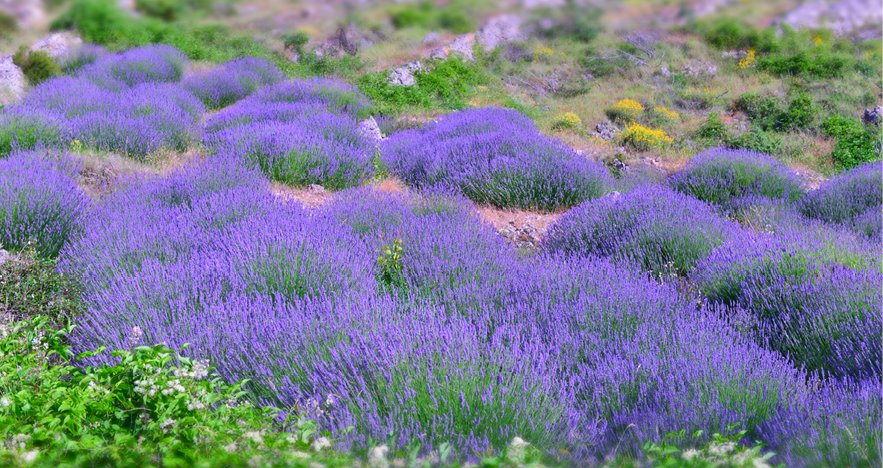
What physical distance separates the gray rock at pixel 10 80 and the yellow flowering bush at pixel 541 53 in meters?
15.4

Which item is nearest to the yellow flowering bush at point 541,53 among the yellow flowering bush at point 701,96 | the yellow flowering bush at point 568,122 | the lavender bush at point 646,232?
the yellow flowering bush at point 701,96

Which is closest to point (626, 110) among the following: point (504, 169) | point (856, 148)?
point (856, 148)

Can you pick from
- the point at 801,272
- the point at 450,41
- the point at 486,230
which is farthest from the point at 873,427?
the point at 450,41

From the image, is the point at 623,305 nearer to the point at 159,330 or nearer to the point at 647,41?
the point at 159,330

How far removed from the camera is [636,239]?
4418 millimetres

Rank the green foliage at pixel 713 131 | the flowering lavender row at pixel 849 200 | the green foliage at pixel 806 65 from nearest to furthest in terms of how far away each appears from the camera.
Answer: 1. the flowering lavender row at pixel 849 200
2. the green foliage at pixel 713 131
3. the green foliage at pixel 806 65

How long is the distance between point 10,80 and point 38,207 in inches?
329

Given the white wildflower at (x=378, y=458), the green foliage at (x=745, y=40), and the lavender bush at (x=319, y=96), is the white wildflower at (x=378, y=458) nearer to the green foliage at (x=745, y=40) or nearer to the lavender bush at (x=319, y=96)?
the lavender bush at (x=319, y=96)

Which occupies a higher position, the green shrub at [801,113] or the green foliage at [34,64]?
the green foliage at [34,64]

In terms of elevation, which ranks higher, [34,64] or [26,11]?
[26,11]

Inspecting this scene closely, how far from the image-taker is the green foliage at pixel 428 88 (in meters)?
12.4

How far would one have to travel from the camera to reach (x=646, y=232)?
447 centimetres

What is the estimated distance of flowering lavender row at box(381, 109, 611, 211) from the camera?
6.39 metres

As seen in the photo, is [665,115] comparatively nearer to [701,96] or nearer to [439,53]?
[701,96]
